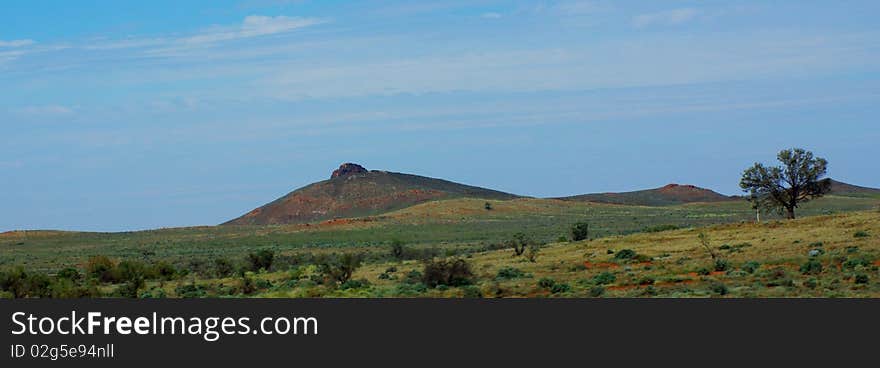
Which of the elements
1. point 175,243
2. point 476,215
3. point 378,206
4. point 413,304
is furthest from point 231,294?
point 378,206

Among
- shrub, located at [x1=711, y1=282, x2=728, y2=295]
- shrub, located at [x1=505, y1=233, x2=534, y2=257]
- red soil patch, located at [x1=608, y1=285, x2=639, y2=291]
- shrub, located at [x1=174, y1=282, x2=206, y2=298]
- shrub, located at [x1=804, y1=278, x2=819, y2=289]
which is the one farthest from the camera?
shrub, located at [x1=505, y1=233, x2=534, y2=257]

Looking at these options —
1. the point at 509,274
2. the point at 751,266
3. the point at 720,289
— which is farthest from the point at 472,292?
the point at 751,266

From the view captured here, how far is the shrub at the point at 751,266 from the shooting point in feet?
125

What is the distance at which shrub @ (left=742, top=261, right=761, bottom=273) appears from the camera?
38.2 m

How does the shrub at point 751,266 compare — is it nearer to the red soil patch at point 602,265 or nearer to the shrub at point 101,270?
the red soil patch at point 602,265

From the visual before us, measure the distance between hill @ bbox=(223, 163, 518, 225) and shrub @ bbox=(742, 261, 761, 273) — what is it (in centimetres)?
11905

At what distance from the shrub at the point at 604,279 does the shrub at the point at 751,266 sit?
4361 mm

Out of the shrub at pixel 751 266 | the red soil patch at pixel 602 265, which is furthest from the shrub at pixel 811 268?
the red soil patch at pixel 602 265

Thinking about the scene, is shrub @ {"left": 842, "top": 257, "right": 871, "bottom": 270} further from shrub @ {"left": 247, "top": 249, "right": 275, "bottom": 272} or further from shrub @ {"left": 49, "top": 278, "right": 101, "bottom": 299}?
shrub @ {"left": 247, "top": 249, "right": 275, "bottom": 272}

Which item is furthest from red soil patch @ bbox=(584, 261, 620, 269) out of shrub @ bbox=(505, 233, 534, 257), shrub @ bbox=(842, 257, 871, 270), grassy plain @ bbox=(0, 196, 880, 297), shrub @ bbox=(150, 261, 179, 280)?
shrub @ bbox=(150, 261, 179, 280)

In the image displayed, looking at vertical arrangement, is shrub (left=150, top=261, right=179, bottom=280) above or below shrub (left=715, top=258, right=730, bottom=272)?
above

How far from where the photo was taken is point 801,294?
31375mm

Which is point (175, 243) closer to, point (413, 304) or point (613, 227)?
point (613, 227)

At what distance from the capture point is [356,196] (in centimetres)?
17350
